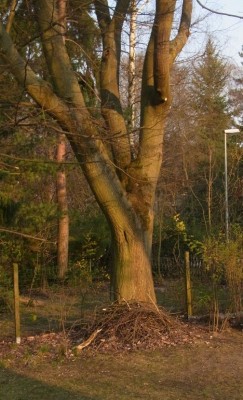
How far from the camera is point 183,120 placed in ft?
94.5

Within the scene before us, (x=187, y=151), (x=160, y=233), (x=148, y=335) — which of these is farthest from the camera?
(x=187, y=151)

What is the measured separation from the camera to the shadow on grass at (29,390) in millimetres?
6957

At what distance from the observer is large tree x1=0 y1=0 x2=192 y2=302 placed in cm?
979

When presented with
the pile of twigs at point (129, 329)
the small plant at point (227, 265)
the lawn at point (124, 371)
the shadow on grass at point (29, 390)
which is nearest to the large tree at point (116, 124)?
the pile of twigs at point (129, 329)

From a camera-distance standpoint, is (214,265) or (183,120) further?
(183,120)

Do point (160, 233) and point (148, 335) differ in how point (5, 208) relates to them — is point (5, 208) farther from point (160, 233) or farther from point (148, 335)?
point (160, 233)

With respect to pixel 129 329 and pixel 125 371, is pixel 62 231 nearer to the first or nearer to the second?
pixel 129 329

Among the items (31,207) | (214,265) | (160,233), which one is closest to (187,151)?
(160,233)

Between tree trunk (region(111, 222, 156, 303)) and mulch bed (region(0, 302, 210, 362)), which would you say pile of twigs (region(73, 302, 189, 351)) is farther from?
tree trunk (region(111, 222, 156, 303))

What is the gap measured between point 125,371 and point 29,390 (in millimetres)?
1300

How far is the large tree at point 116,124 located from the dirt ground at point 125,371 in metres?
1.47

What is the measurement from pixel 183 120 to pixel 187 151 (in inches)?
88.9

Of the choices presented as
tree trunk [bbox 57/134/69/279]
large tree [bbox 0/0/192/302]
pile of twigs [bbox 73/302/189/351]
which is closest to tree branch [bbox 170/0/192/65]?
large tree [bbox 0/0/192/302]

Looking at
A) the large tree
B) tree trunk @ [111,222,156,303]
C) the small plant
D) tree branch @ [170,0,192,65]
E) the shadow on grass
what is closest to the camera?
the shadow on grass
